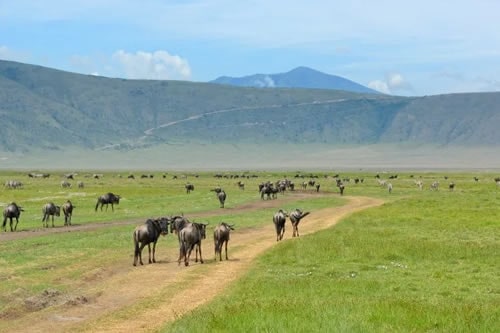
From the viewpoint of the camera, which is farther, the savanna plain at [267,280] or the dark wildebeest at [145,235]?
the dark wildebeest at [145,235]

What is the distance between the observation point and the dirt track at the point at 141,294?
18.2 meters

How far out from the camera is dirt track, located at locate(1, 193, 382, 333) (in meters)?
18.2

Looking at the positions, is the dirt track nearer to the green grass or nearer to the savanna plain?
the savanna plain

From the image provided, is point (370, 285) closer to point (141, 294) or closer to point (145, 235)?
point (141, 294)

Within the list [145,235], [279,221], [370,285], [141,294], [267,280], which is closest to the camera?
[141,294]

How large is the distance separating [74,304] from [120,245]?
49.3ft

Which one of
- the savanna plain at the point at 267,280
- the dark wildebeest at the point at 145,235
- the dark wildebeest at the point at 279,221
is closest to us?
the savanna plain at the point at 267,280

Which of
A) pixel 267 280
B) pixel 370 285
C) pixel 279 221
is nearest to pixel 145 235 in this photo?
pixel 267 280

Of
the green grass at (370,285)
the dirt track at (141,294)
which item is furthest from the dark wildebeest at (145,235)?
the green grass at (370,285)

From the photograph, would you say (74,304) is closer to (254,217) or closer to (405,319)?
(405,319)

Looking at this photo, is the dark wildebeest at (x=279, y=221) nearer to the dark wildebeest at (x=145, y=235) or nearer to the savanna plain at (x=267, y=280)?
the savanna plain at (x=267, y=280)

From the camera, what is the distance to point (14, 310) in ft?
66.4

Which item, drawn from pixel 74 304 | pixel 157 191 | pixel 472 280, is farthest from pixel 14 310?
pixel 157 191

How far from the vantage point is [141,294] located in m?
22.5
